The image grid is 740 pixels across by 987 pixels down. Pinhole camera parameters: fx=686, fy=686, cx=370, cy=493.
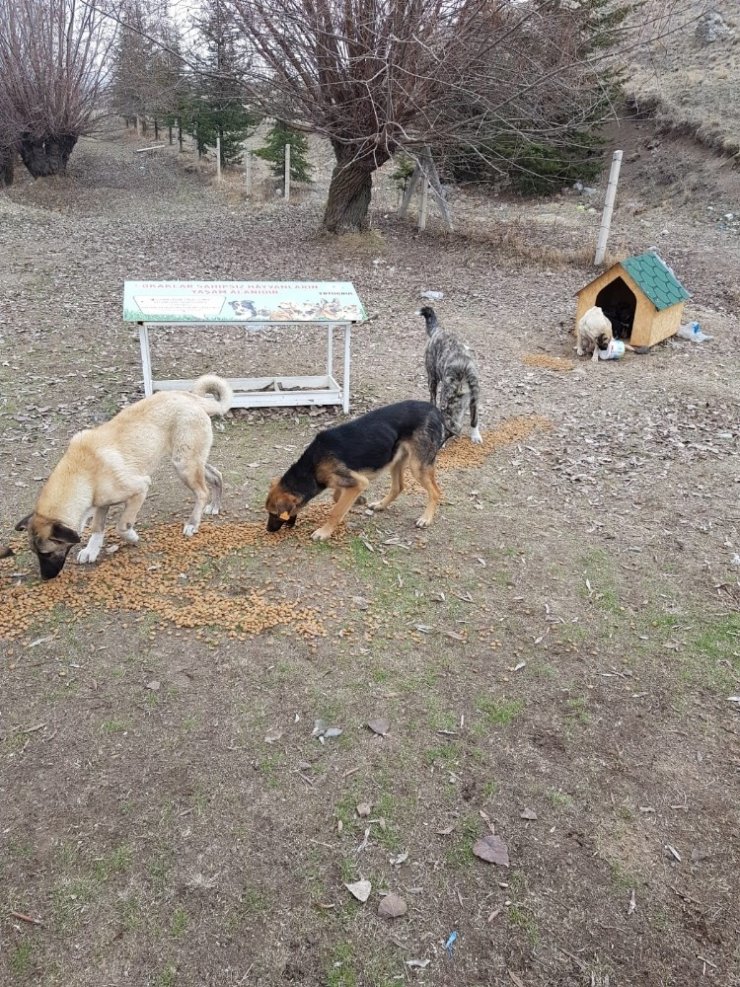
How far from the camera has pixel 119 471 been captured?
18.1 ft

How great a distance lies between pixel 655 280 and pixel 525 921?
11187 mm

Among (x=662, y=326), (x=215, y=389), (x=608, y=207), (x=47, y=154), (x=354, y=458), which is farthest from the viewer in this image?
(x=47, y=154)

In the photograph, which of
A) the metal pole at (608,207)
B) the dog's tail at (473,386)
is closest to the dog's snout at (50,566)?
the dog's tail at (473,386)

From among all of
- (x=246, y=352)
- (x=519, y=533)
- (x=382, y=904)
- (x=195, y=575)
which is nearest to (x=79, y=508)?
(x=195, y=575)

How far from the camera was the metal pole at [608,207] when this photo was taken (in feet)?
51.3

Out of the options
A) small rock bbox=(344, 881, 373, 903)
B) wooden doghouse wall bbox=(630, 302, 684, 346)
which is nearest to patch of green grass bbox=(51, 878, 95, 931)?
small rock bbox=(344, 881, 373, 903)

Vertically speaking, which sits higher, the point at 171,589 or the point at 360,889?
the point at 171,589

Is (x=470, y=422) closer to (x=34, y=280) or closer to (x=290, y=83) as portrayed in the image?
(x=34, y=280)

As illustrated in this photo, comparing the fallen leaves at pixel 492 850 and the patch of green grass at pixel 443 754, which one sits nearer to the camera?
the fallen leaves at pixel 492 850

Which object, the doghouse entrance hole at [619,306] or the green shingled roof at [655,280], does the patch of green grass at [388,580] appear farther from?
the doghouse entrance hole at [619,306]

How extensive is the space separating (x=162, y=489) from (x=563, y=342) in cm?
829

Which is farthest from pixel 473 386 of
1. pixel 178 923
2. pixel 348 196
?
pixel 348 196

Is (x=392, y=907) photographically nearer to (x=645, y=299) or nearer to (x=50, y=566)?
(x=50, y=566)

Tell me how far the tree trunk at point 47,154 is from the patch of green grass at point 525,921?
32853mm
